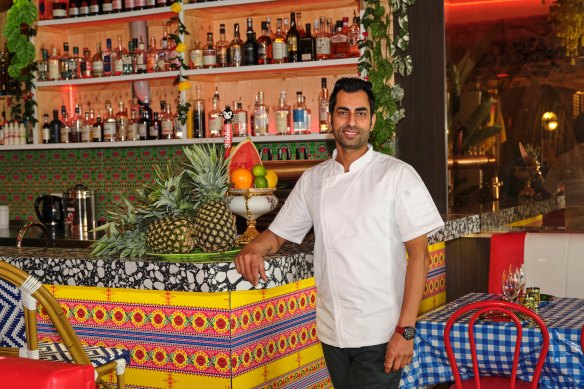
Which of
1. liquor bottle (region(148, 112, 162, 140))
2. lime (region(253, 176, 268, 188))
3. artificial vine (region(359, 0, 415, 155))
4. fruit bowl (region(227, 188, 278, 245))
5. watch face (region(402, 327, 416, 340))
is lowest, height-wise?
watch face (region(402, 327, 416, 340))

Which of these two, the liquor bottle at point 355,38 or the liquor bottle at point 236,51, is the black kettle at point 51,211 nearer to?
the liquor bottle at point 236,51

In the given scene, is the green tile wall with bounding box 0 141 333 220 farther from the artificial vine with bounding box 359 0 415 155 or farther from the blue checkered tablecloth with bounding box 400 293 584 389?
the blue checkered tablecloth with bounding box 400 293 584 389

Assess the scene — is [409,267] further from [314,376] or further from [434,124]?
[434,124]

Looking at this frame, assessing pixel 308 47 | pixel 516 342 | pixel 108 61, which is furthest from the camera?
pixel 108 61

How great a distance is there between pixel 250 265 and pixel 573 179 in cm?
281

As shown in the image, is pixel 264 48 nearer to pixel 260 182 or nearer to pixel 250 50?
pixel 250 50

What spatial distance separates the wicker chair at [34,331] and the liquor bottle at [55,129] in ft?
10.9

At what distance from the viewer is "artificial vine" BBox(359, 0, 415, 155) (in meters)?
5.05

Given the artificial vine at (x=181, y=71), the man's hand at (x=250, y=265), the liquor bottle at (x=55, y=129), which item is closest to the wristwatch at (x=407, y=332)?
the man's hand at (x=250, y=265)

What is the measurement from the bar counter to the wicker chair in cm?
16

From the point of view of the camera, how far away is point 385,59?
16.8 feet

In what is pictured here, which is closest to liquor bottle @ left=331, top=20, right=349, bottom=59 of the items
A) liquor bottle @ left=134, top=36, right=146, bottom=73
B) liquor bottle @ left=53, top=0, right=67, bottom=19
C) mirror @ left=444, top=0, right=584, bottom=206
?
mirror @ left=444, top=0, right=584, bottom=206

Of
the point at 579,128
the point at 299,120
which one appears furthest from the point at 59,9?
the point at 579,128

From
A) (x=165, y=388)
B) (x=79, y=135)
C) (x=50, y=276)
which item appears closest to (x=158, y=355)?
(x=165, y=388)
